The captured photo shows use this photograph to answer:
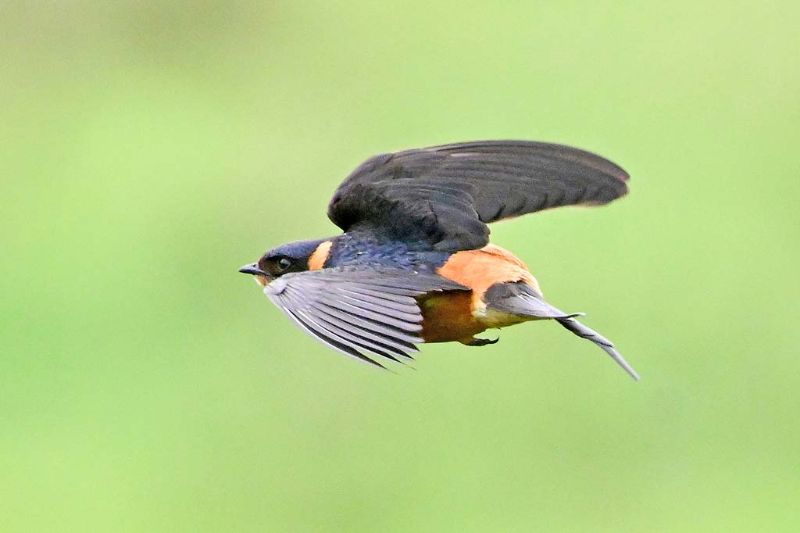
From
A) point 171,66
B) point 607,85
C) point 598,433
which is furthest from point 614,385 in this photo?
point 171,66

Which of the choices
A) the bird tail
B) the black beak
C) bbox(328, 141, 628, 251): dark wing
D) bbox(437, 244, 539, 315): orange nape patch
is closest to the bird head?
the black beak

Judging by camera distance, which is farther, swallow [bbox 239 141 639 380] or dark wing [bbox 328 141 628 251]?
dark wing [bbox 328 141 628 251]

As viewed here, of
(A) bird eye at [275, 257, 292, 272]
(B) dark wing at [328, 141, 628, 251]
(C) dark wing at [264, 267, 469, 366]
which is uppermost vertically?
(B) dark wing at [328, 141, 628, 251]

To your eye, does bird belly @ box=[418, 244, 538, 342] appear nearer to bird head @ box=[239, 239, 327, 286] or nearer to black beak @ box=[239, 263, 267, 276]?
bird head @ box=[239, 239, 327, 286]

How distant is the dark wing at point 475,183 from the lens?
473 cm

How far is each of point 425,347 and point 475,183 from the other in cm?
379

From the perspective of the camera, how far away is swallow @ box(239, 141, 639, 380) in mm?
4125

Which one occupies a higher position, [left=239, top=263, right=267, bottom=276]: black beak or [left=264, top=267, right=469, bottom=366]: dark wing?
[left=239, top=263, right=267, bottom=276]: black beak

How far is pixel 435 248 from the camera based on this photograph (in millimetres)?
4621

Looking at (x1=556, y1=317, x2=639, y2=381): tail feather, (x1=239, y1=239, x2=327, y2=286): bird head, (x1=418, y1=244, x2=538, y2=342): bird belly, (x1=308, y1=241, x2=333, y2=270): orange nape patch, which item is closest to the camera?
(x1=556, y1=317, x2=639, y2=381): tail feather

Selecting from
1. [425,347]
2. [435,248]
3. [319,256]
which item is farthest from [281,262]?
[425,347]

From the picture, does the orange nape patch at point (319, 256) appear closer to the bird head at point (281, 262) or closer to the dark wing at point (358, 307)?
the bird head at point (281, 262)

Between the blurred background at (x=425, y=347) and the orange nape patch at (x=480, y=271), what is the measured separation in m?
4.39

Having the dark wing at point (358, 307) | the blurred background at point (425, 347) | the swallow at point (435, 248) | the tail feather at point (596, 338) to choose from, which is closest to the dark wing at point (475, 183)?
the swallow at point (435, 248)
